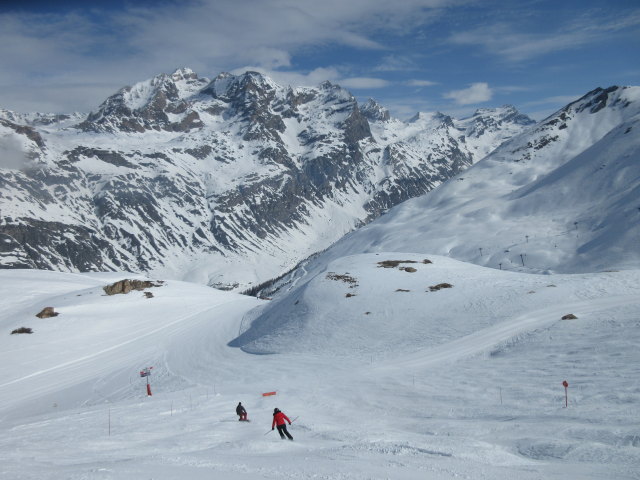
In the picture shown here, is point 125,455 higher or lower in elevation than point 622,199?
lower

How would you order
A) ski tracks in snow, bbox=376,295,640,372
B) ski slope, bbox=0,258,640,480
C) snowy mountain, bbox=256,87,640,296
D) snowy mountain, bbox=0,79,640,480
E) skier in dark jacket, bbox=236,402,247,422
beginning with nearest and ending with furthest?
ski slope, bbox=0,258,640,480 → snowy mountain, bbox=0,79,640,480 → skier in dark jacket, bbox=236,402,247,422 → ski tracks in snow, bbox=376,295,640,372 → snowy mountain, bbox=256,87,640,296

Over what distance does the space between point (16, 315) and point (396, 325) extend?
53.3 m

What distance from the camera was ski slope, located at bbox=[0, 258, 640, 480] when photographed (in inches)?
643

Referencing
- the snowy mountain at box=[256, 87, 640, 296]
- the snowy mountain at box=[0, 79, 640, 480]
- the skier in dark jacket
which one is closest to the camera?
the snowy mountain at box=[0, 79, 640, 480]

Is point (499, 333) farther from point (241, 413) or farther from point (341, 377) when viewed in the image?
point (241, 413)

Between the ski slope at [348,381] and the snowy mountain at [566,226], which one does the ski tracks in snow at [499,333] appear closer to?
the ski slope at [348,381]

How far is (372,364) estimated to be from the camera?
123ft

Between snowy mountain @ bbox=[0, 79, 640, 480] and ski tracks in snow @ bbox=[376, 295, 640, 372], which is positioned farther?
ski tracks in snow @ bbox=[376, 295, 640, 372]

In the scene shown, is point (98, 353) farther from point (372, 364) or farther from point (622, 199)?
point (622, 199)

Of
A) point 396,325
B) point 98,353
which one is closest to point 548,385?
point 396,325

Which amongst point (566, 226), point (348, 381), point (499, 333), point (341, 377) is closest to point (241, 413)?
point (348, 381)

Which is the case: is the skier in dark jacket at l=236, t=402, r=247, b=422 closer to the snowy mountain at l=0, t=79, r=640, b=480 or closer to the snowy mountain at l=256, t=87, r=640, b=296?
the snowy mountain at l=0, t=79, r=640, b=480

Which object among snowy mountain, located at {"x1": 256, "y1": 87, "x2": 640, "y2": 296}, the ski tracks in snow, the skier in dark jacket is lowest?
the skier in dark jacket

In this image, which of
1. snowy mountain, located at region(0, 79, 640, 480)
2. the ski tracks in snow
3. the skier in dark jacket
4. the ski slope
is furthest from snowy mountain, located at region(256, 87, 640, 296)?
the skier in dark jacket
